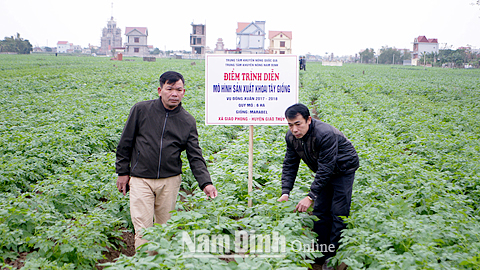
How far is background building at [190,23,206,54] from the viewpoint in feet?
340

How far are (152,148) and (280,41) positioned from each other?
88.8m

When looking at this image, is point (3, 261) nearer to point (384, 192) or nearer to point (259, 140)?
point (384, 192)

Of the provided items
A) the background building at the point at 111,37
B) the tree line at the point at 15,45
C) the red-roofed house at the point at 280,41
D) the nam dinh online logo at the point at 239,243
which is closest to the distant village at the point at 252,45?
the red-roofed house at the point at 280,41

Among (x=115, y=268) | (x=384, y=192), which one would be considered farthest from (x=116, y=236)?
(x=384, y=192)

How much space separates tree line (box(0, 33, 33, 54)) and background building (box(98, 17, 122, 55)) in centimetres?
5962

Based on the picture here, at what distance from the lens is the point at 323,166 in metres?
4.10

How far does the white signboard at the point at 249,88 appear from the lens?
489 centimetres

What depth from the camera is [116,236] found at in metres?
4.61

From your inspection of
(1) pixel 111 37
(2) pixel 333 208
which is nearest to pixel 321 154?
(2) pixel 333 208

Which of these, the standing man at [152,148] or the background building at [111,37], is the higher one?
the background building at [111,37]

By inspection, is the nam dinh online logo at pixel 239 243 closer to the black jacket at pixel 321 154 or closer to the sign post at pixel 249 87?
the black jacket at pixel 321 154

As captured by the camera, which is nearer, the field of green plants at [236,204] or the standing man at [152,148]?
the field of green plants at [236,204]

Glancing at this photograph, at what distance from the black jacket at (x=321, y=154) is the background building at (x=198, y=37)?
10355 centimetres

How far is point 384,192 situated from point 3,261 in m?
4.66
